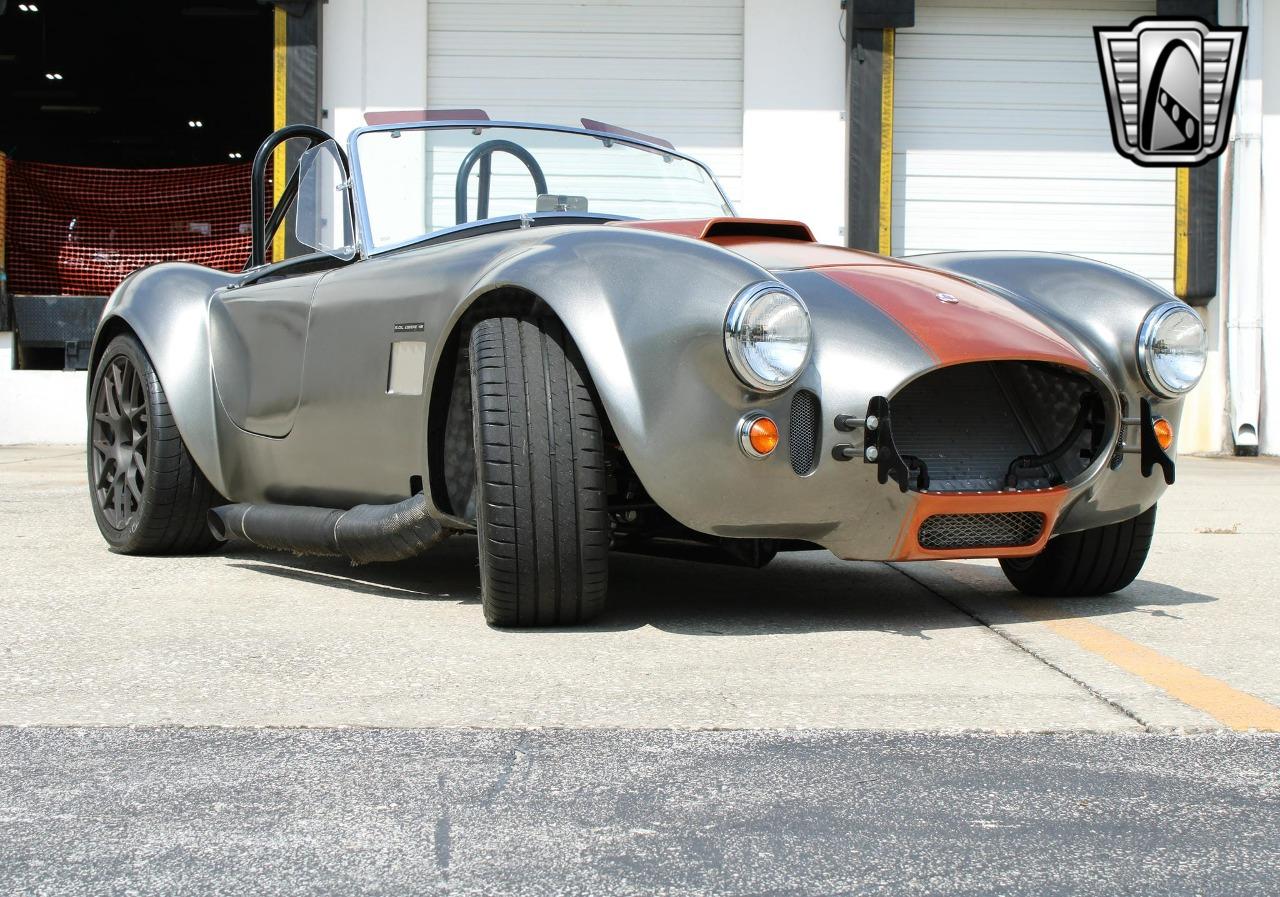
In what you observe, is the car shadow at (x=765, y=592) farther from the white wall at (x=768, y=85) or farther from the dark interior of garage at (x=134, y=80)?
the dark interior of garage at (x=134, y=80)

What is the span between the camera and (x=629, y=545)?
3.80m

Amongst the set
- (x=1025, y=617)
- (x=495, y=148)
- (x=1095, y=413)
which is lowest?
(x=1025, y=617)

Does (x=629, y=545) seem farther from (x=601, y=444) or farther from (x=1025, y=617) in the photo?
(x=1025, y=617)

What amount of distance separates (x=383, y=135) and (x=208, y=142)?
30.2m

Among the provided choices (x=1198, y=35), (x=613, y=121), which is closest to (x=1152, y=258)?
(x=1198, y=35)

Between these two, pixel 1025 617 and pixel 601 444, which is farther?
pixel 1025 617

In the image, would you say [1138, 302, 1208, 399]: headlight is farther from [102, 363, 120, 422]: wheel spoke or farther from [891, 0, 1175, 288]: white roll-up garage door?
[891, 0, 1175, 288]: white roll-up garage door

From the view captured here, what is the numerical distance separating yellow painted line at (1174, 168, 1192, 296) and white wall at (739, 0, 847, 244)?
2754 mm

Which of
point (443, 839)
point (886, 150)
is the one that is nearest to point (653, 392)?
point (443, 839)

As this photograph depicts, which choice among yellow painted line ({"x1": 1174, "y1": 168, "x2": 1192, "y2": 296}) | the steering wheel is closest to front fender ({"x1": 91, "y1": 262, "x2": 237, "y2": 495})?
the steering wheel

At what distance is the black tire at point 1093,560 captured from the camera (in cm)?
391

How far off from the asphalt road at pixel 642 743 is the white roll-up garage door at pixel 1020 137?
8.95 meters

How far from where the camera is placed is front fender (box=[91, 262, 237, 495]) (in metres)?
4.70

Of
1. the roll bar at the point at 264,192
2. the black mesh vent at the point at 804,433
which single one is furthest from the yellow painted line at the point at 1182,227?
the black mesh vent at the point at 804,433
